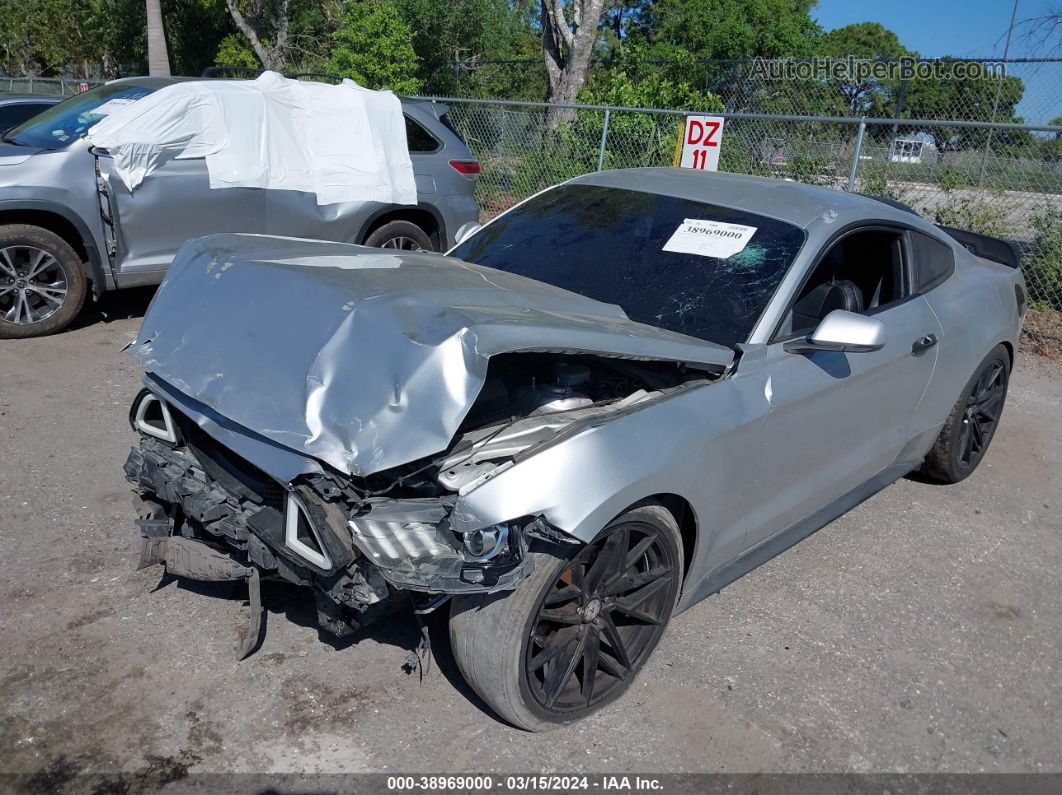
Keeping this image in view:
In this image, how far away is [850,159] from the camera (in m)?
10.4

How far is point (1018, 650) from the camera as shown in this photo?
12.6ft

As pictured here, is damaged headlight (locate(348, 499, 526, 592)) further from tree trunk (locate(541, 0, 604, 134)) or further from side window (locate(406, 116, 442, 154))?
tree trunk (locate(541, 0, 604, 134))

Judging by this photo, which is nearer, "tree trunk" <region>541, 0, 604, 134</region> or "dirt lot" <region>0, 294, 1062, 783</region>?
"dirt lot" <region>0, 294, 1062, 783</region>

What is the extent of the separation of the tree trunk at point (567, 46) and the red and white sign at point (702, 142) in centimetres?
544

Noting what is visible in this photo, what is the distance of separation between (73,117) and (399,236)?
2.75m

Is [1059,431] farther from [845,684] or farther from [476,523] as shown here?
[476,523]

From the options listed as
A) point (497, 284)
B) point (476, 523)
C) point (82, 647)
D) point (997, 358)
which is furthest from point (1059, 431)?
point (82, 647)

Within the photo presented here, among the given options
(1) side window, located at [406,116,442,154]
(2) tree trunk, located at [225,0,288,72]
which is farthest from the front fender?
(2) tree trunk, located at [225,0,288,72]

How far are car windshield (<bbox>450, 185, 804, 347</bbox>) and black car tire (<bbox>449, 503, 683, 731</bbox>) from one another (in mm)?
967

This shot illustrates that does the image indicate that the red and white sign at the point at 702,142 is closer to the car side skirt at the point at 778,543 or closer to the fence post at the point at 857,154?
the fence post at the point at 857,154

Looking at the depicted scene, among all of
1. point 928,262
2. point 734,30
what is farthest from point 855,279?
point 734,30

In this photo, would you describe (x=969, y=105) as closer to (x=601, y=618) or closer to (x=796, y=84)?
(x=796, y=84)

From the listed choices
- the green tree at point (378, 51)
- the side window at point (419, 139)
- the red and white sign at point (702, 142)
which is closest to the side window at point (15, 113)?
the side window at point (419, 139)

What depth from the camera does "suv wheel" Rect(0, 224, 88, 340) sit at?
6.79 meters
